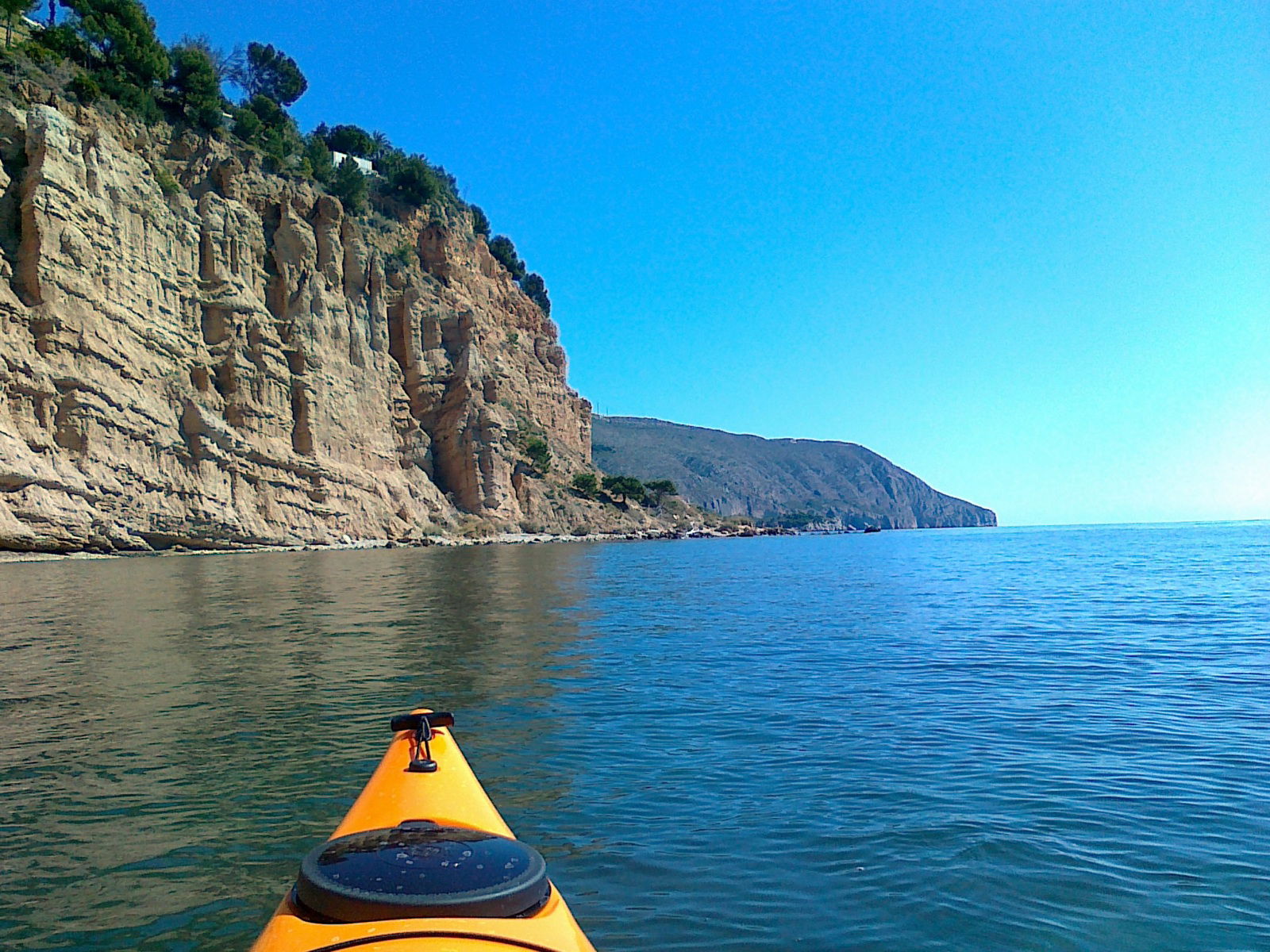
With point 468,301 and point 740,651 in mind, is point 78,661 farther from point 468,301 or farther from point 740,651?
point 468,301

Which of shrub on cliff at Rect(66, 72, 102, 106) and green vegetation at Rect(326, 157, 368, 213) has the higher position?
green vegetation at Rect(326, 157, 368, 213)

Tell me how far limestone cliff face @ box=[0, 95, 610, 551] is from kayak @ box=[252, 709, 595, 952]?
31.5 m

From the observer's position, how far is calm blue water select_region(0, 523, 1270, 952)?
413 centimetres

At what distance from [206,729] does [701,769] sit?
455 cm

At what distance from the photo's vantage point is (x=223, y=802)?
18.4 feet

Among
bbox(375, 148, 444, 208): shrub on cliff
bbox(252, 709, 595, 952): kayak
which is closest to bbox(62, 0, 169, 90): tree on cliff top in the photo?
bbox(375, 148, 444, 208): shrub on cliff

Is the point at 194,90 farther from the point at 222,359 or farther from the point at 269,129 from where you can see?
the point at 222,359

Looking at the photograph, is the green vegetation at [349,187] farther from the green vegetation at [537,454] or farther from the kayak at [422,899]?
the kayak at [422,899]

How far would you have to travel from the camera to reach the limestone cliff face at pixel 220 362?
30.9m

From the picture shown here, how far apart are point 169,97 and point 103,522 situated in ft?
85.6

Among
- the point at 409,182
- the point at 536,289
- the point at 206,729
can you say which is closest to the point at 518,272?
the point at 536,289

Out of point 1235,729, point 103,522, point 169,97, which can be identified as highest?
Answer: point 169,97

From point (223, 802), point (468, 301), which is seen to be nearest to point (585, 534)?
point (468, 301)

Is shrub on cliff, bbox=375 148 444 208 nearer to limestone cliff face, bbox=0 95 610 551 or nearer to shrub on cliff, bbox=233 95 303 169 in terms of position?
limestone cliff face, bbox=0 95 610 551
